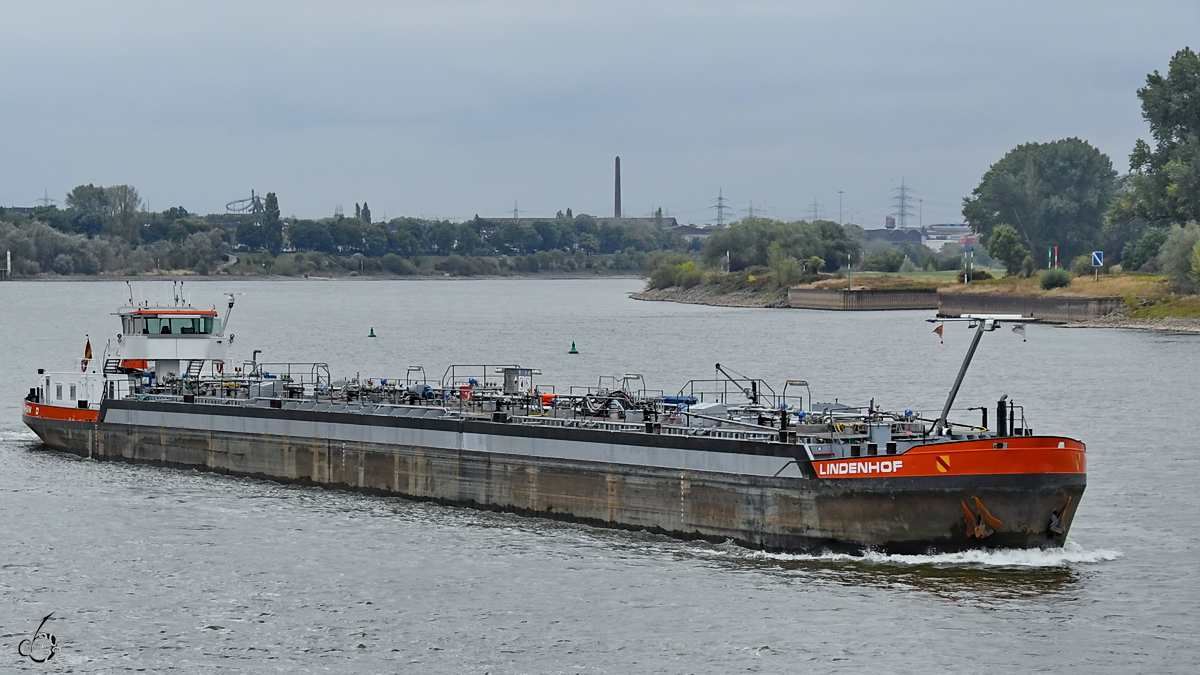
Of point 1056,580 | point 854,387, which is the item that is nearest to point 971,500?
point 1056,580

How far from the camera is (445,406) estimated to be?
42656mm

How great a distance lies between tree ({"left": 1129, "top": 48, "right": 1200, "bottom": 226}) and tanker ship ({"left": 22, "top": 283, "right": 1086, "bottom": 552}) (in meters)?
108

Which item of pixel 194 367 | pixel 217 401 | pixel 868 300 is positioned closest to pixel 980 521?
pixel 217 401

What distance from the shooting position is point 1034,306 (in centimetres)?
14075

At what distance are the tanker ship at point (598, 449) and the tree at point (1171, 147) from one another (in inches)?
4255

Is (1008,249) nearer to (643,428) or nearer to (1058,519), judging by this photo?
(643,428)

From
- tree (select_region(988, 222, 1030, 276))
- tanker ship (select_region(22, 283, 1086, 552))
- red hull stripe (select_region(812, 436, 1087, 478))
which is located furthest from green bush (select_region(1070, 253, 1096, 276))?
red hull stripe (select_region(812, 436, 1087, 478))

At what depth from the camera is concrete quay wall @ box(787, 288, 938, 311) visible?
17250 centimetres

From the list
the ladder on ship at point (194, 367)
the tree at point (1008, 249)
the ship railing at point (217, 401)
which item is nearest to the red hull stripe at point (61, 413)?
the ladder on ship at point (194, 367)

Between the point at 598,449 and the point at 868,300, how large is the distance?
14019cm

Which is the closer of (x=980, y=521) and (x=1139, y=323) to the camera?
(x=980, y=521)

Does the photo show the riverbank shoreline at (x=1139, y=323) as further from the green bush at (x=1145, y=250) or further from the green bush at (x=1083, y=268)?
the green bush at (x=1083, y=268)

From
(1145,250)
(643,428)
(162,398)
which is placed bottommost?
(162,398)

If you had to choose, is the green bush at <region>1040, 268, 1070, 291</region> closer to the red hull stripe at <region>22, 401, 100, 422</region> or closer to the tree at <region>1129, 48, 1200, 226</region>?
the tree at <region>1129, 48, 1200, 226</region>
